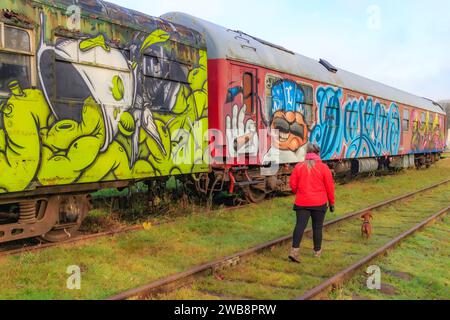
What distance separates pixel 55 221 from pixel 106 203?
7.98 feet

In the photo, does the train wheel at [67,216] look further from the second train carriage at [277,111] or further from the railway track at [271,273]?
the second train carriage at [277,111]

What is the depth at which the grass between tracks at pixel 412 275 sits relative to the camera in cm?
525

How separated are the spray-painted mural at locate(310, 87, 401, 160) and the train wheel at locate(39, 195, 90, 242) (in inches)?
301

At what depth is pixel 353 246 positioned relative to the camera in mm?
7336

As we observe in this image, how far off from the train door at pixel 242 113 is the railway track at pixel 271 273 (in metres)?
2.80

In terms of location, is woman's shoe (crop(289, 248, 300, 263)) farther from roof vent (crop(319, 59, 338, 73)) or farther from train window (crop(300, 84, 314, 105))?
roof vent (crop(319, 59, 338, 73))

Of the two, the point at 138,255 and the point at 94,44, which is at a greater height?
the point at 94,44

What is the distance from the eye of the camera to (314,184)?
6328 millimetres

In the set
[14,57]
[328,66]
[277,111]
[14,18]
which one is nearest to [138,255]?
[14,57]

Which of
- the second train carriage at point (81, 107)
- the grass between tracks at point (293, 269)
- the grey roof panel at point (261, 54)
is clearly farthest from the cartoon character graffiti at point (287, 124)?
the second train carriage at point (81, 107)

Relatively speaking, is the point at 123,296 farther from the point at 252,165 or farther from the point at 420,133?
the point at 420,133

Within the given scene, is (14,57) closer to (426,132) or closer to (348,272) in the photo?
(348,272)

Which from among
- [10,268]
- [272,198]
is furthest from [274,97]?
[10,268]

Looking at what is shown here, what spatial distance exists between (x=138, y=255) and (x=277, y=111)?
20.0 feet
